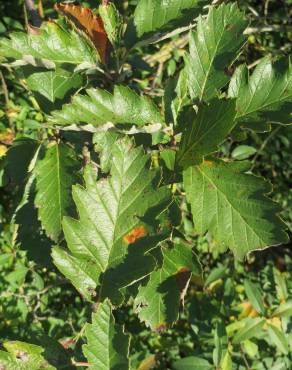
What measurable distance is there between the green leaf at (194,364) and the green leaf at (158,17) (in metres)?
1.13

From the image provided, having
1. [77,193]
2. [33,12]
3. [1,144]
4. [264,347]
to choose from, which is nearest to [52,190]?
[77,193]

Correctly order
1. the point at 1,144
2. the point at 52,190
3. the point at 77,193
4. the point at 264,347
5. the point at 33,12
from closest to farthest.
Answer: the point at 77,193 < the point at 52,190 < the point at 33,12 < the point at 1,144 < the point at 264,347

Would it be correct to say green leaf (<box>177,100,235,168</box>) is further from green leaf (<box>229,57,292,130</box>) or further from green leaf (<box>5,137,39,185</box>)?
green leaf (<box>5,137,39,185</box>)

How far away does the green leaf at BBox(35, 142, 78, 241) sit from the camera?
46.2 inches

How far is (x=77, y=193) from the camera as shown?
99 centimetres

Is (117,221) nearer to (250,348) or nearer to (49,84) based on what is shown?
(49,84)

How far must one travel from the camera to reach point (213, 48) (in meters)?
1.09

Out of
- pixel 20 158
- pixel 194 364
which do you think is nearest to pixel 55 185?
pixel 20 158

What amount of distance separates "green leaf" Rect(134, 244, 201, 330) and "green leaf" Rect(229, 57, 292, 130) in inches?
12.5

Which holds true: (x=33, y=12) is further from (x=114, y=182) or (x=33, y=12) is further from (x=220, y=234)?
(x=220, y=234)

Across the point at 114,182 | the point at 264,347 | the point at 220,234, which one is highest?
the point at 114,182

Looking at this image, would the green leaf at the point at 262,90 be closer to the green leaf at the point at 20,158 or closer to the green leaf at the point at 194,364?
the green leaf at the point at 20,158

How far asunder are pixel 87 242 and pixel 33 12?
65 cm

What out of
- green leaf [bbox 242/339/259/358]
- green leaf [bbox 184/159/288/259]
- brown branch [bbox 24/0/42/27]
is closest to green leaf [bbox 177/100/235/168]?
green leaf [bbox 184/159/288/259]
